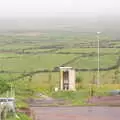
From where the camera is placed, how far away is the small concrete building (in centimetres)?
3116

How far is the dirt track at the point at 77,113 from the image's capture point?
81.4 ft

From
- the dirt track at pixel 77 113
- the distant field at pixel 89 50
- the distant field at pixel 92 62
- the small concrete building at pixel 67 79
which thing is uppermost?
the distant field at pixel 89 50

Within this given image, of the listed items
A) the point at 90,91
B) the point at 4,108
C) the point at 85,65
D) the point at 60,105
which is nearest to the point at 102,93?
the point at 90,91

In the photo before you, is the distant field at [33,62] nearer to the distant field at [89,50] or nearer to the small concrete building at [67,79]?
the distant field at [89,50]

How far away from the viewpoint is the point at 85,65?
145ft

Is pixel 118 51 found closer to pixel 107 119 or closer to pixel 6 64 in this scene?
pixel 6 64

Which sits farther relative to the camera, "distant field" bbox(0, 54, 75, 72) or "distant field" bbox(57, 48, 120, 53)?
"distant field" bbox(57, 48, 120, 53)

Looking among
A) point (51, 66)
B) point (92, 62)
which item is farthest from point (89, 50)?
point (51, 66)

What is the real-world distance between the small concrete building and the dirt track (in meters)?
4.28

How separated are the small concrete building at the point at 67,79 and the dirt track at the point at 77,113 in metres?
4.28

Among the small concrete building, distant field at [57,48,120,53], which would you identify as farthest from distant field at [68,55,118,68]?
the small concrete building

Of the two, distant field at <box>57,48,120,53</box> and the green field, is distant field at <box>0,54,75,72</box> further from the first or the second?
distant field at <box>57,48,120,53</box>

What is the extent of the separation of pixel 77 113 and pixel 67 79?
583 centimetres

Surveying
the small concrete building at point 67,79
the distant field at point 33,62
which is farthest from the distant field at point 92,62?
the small concrete building at point 67,79
